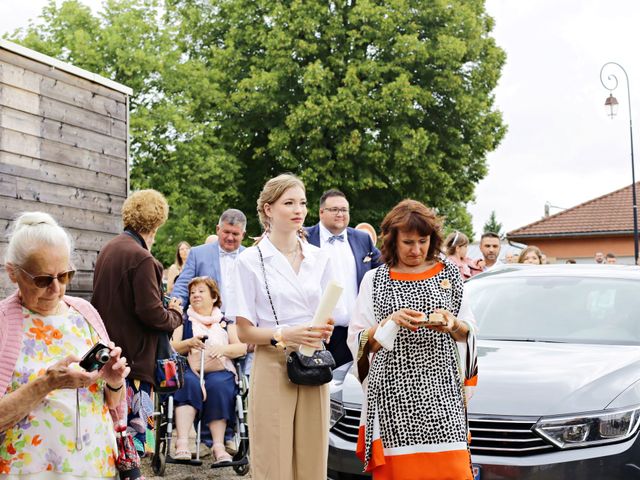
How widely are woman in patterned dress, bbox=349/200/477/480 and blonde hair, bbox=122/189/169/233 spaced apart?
188cm

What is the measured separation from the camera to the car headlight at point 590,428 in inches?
184

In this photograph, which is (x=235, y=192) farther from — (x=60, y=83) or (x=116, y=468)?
(x=116, y=468)

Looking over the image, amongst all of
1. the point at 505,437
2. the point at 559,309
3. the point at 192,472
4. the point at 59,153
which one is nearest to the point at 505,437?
the point at 505,437

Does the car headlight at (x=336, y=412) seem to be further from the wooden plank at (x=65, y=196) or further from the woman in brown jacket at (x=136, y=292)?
the wooden plank at (x=65, y=196)

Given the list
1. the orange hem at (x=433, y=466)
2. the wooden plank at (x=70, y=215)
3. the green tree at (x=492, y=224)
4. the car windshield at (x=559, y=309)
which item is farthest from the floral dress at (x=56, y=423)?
the green tree at (x=492, y=224)

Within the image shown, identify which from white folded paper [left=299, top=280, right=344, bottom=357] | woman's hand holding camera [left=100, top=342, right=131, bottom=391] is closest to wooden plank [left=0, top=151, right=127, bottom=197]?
white folded paper [left=299, top=280, right=344, bottom=357]

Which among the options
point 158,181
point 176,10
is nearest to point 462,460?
point 158,181

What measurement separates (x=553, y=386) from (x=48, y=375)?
9.57ft

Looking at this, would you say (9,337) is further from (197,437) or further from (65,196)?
(65,196)

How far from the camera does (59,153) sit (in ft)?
33.2

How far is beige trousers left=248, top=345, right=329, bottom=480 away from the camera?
14.4ft

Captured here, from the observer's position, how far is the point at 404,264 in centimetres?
460

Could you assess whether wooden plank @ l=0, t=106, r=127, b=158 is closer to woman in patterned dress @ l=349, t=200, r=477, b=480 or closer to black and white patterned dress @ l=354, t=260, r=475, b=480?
woman in patterned dress @ l=349, t=200, r=477, b=480

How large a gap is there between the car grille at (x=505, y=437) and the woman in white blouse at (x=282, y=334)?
0.92m
